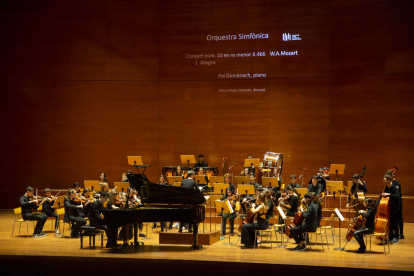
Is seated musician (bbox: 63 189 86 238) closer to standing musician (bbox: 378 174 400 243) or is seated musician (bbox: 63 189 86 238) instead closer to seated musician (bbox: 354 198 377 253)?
seated musician (bbox: 354 198 377 253)

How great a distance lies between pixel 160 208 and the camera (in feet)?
25.1

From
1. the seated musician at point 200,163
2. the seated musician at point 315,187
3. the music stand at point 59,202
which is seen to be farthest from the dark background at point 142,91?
the music stand at point 59,202

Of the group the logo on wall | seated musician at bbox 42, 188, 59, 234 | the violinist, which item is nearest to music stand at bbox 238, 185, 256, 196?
the violinist

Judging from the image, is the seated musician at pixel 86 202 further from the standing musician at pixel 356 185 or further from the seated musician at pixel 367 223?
the standing musician at pixel 356 185

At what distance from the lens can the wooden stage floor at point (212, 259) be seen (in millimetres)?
6609

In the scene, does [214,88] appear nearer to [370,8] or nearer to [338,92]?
[338,92]

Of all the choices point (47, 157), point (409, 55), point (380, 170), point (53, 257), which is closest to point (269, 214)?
point (53, 257)

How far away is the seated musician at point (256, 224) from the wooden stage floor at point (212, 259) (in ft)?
0.80

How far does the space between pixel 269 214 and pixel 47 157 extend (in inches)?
322

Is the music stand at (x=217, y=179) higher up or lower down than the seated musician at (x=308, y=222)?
higher up

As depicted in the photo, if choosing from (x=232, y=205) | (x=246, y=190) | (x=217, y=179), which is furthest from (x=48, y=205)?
(x=246, y=190)

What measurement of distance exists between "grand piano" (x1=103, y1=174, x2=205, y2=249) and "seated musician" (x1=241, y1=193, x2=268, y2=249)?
0.94 m

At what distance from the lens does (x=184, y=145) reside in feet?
45.2

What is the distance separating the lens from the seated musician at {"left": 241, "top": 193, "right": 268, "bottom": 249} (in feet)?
26.4
